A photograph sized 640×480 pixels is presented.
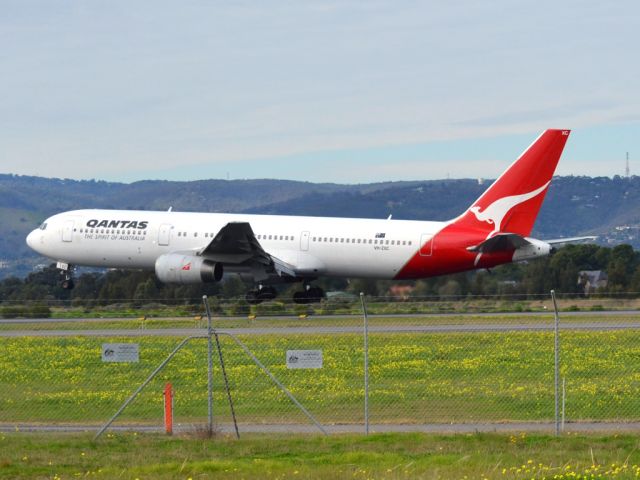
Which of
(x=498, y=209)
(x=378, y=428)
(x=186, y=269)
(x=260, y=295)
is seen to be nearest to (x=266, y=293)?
(x=260, y=295)

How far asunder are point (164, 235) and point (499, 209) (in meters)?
13.1

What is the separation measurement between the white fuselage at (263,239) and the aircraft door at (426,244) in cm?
4

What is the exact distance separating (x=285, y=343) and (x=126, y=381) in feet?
16.9

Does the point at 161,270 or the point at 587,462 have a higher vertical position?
the point at 161,270

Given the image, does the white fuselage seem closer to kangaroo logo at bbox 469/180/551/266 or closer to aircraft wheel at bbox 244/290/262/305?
kangaroo logo at bbox 469/180/551/266

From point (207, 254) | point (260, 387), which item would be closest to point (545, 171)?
point (207, 254)

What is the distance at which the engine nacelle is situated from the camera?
46.3 m

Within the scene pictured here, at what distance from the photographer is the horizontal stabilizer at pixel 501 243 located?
4444 cm

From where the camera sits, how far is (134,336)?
34469 millimetres

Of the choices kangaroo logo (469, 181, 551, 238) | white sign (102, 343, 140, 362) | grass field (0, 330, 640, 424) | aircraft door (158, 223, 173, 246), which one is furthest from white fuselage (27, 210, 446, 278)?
white sign (102, 343, 140, 362)

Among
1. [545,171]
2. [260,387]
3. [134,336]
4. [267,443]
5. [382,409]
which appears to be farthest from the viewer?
[545,171]

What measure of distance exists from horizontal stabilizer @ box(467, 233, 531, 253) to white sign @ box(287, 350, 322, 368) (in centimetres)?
2418

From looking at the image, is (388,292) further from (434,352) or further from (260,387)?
(260,387)

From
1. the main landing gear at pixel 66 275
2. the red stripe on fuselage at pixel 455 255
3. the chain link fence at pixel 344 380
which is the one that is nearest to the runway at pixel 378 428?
the chain link fence at pixel 344 380
